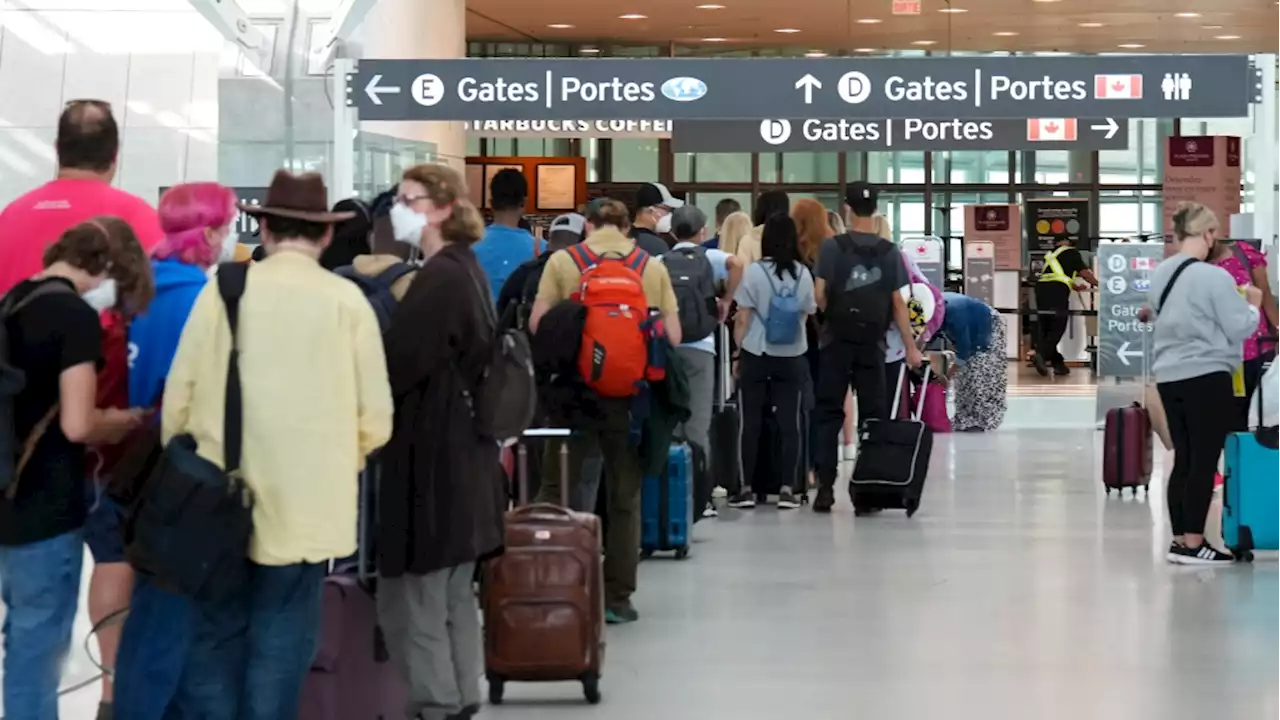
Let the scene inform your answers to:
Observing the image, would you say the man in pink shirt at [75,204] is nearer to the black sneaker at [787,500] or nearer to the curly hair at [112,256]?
the curly hair at [112,256]

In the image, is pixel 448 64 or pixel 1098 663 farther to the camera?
pixel 448 64

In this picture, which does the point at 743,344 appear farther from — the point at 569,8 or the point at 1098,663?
the point at 569,8

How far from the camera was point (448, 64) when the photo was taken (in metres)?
11.3

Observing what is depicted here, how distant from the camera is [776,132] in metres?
14.2

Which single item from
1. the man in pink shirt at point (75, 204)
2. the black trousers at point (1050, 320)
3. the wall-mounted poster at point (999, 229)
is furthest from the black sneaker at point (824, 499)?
the wall-mounted poster at point (999, 229)

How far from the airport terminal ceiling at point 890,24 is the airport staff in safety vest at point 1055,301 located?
3045mm

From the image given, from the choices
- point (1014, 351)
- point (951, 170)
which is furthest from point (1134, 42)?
point (1014, 351)

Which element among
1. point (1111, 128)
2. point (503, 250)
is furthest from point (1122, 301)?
point (503, 250)

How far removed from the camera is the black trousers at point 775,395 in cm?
1039

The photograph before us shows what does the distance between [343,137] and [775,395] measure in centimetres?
284

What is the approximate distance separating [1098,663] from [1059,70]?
5.45 metres

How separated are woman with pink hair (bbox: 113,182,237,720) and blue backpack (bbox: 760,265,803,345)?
216 inches

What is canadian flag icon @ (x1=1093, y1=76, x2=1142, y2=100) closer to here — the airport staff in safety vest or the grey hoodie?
the grey hoodie

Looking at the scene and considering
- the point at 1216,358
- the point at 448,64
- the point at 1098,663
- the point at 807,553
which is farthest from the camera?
the point at 448,64
